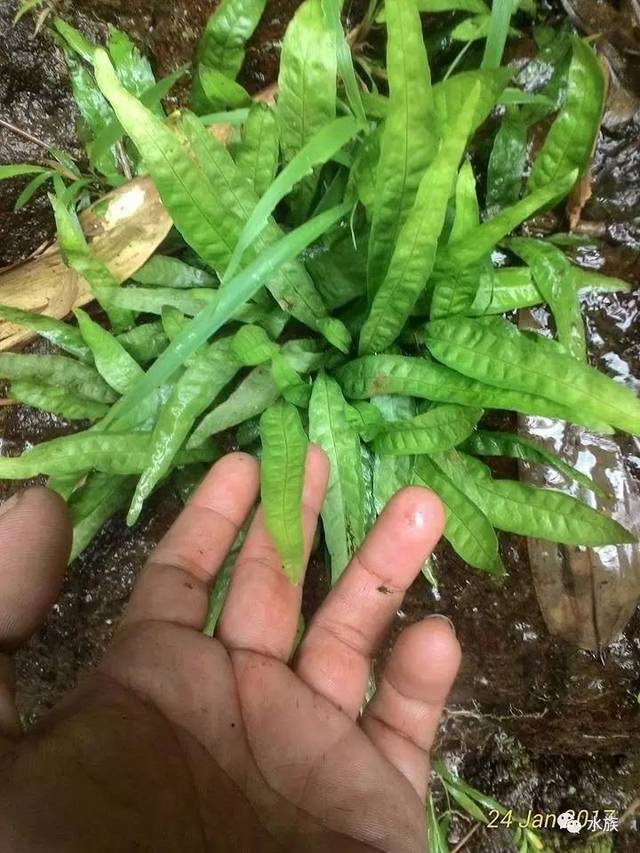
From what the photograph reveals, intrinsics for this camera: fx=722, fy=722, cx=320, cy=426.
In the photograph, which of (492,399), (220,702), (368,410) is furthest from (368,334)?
(220,702)

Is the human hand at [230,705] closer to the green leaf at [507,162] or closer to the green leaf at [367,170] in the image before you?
the green leaf at [367,170]

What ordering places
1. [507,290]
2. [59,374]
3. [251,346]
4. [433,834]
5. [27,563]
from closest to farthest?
[27,563] → [251,346] → [507,290] → [59,374] → [433,834]

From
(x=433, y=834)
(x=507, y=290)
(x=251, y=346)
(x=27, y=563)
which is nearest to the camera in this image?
(x=27, y=563)

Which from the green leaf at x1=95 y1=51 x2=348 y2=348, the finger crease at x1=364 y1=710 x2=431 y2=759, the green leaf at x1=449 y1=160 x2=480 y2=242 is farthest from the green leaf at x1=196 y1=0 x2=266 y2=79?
the finger crease at x1=364 y1=710 x2=431 y2=759

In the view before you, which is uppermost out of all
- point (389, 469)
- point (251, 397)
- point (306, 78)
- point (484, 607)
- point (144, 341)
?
point (306, 78)

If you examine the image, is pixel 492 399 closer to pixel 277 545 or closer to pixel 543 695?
pixel 277 545

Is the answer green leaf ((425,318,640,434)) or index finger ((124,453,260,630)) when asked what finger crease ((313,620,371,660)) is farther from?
green leaf ((425,318,640,434))

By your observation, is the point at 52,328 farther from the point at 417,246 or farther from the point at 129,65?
the point at 417,246

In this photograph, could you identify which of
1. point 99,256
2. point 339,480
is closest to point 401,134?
point 339,480
